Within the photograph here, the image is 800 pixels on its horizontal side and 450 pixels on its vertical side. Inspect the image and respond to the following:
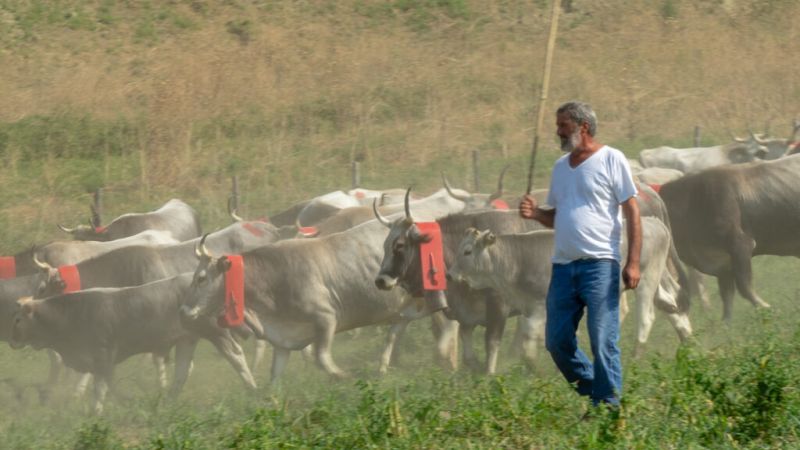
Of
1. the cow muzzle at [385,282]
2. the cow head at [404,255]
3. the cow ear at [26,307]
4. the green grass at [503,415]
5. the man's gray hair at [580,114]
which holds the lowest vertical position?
the cow ear at [26,307]

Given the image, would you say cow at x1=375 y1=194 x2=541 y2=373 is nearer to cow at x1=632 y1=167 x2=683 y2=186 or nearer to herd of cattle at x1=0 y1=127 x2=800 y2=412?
herd of cattle at x1=0 y1=127 x2=800 y2=412

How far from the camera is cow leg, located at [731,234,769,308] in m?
14.4

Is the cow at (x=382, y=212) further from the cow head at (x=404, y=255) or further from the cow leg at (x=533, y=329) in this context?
the cow leg at (x=533, y=329)

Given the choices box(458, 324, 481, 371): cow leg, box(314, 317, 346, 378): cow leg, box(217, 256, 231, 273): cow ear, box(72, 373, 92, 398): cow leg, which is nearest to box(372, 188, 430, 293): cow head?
box(458, 324, 481, 371): cow leg

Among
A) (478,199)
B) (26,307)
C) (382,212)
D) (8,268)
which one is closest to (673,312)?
(478,199)

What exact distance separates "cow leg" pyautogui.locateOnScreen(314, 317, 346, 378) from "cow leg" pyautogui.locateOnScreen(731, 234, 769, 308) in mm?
4312

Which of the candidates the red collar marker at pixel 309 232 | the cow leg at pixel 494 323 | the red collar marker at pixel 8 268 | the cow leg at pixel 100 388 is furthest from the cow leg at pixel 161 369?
the cow leg at pixel 494 323

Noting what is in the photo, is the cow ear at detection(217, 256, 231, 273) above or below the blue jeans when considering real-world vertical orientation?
below

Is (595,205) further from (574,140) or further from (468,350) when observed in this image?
(468,350)

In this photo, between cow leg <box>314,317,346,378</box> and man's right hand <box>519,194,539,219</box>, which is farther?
cow leg <box>314,317,346,378</box>

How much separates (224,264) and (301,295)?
2.52ft

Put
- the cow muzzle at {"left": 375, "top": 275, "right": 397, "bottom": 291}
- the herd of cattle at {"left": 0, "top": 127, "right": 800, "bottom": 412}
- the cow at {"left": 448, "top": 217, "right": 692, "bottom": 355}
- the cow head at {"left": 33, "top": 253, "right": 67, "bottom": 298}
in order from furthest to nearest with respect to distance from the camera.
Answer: the cow head at {"left": 33, "top": 253, "right": 67, "bottom": 298}, the cow muzzle at {"left": 375, "top": 275, "right": 397, "bottom": 291}, the herd of cattle at {"left": 0, "top": 127, "right": 800, "bottom": 412}, the cow at {"left": 448, "top": 217, "right": 692, "bottom": 355}

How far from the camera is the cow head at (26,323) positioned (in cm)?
1366

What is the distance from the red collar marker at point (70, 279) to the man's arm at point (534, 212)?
7.78 metres
